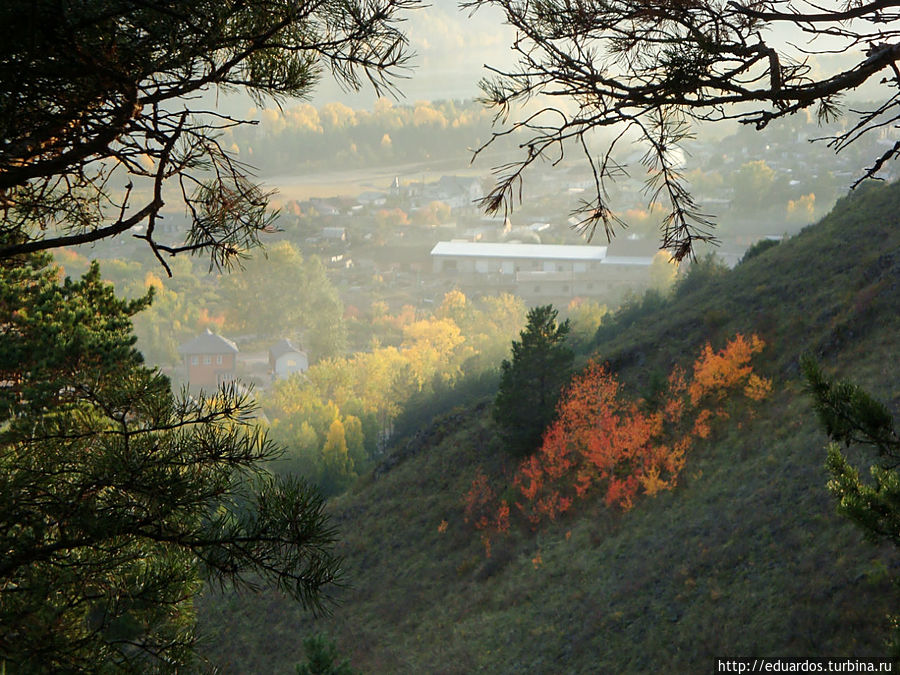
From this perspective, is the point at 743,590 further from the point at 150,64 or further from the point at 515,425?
the point at 515,425

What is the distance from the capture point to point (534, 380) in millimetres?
19234

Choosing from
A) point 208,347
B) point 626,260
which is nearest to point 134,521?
point 208,347

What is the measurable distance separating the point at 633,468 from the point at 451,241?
6088 centimetres

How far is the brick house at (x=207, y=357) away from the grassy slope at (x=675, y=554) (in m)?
30.6

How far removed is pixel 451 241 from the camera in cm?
7525

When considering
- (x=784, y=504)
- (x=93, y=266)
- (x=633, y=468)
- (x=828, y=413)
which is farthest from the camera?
(x=633, y=468)

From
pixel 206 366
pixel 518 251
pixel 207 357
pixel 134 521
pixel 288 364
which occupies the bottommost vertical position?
pixel 288 364

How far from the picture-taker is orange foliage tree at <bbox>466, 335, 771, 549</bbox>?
51.0 feet

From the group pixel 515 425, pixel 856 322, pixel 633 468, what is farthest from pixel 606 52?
pixel 515 425

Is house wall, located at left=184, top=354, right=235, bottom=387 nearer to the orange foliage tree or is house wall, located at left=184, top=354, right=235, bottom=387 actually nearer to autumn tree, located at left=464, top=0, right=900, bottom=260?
the orange foliage tree

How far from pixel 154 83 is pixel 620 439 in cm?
1480

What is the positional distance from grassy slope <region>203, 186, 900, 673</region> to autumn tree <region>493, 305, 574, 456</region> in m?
1.56

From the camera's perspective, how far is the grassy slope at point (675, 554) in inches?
335

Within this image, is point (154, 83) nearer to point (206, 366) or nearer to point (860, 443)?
point (860, 443)
